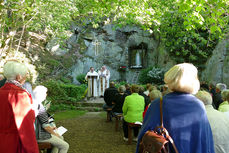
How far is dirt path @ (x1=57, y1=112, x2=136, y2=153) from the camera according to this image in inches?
188

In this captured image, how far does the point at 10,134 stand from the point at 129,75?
1679cm

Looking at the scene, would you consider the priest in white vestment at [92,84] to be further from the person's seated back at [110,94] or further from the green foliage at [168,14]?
the person's seated back at [110,94]

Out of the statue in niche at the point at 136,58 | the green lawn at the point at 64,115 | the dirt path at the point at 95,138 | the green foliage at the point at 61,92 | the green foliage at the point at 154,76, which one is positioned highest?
the statue in niche at the point at 136,58

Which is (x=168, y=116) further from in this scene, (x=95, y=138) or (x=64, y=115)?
(x=64, y=115)

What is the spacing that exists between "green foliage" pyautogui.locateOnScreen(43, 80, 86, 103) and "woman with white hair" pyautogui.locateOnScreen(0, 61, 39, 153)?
923cm

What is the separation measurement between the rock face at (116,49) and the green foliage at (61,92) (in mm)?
6034

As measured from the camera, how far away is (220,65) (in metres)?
11.0

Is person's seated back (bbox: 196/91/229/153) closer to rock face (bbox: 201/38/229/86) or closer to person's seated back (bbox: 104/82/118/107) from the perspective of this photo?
person's seated back (bbox: 104/82/118/107)

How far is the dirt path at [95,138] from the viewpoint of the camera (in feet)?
15.6

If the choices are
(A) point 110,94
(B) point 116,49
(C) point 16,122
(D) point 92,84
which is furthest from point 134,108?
(B) point 116,49

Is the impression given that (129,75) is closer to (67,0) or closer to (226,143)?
(67,0)

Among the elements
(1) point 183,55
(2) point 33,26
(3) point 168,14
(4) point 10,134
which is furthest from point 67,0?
(1) point 183,55

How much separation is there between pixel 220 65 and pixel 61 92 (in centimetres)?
883

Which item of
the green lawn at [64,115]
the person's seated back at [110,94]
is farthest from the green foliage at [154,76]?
the person's seated back at [110,94]
